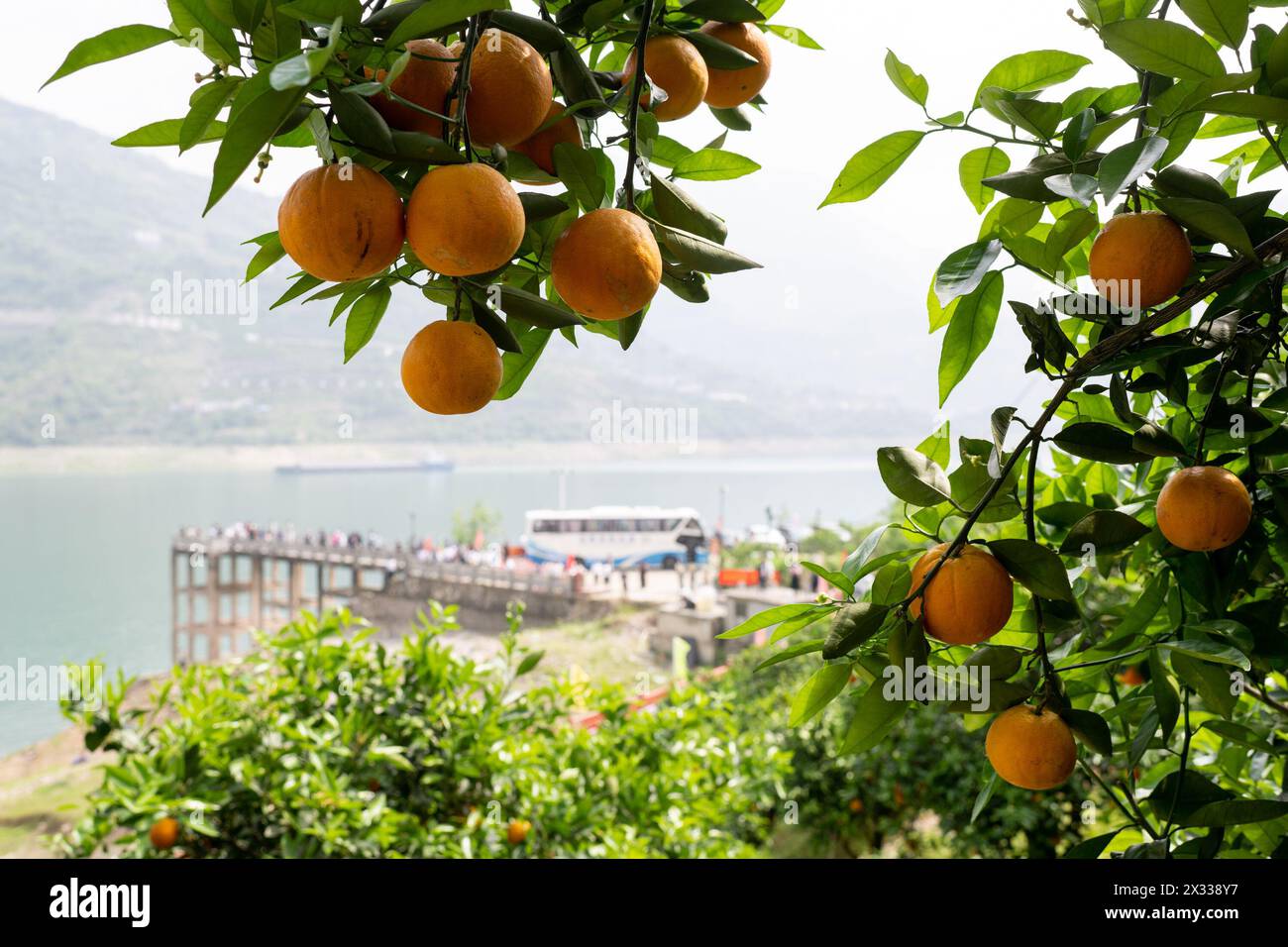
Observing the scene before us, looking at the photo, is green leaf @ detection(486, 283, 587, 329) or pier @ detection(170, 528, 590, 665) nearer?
green leaf @ detection(486, 283, 587, 329)

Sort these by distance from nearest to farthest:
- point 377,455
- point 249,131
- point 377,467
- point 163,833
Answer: point 249,131
point 163,833
point 377,455
point 377,467

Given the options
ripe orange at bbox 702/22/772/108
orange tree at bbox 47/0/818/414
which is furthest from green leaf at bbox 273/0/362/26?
ripe orange at bbox 702/22/772/108

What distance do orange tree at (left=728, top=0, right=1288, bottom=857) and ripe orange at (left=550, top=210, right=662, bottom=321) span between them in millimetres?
191

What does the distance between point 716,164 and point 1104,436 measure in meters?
0.29

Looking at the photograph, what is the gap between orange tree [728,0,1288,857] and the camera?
0.45 metres

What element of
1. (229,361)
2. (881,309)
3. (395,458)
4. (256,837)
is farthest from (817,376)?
(256,837)

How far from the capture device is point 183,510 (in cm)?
4912

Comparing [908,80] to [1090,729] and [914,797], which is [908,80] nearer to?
[1090,729]

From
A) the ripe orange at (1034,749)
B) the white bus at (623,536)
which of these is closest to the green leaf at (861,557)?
the ripe orange at (1034,749)

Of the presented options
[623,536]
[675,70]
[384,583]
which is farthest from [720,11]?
[623,536]

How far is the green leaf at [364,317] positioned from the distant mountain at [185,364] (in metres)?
42.7

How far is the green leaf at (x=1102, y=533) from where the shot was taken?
21.5 inches

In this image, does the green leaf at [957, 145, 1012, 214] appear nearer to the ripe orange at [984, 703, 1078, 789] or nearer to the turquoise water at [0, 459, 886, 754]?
the ripe orange at [984, 703, 1078, 789]
